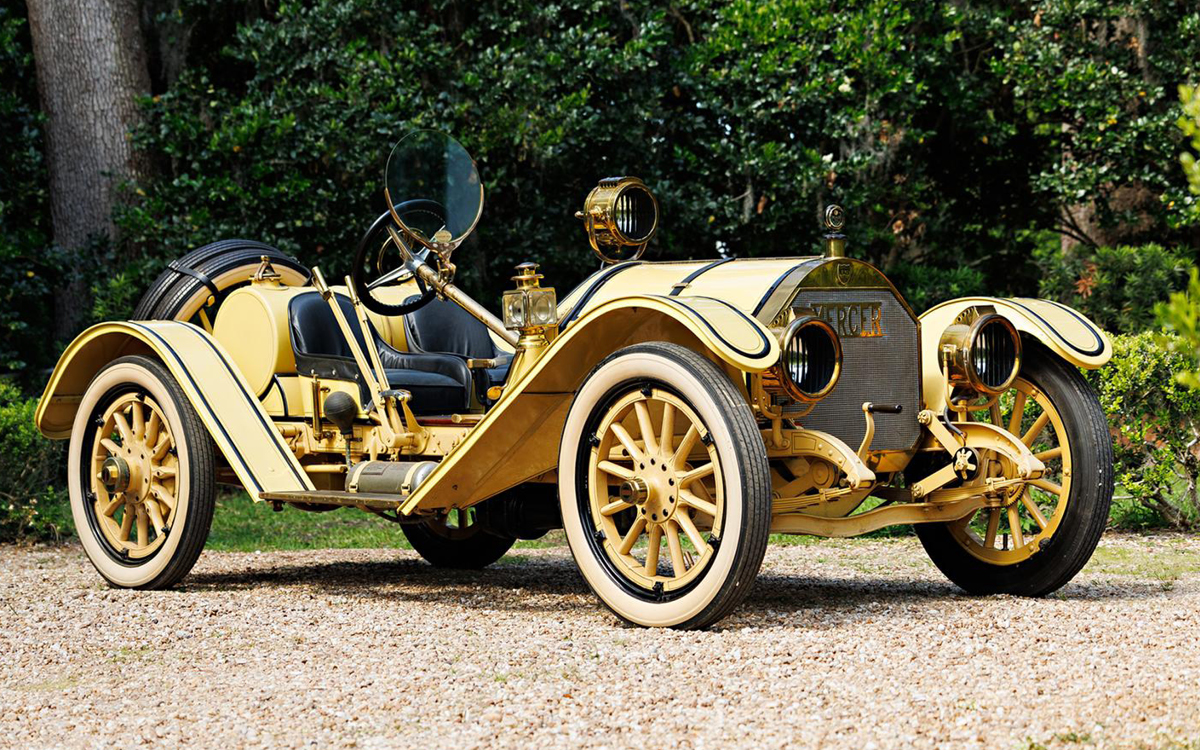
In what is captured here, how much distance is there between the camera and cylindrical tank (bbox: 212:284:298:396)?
22.2ft

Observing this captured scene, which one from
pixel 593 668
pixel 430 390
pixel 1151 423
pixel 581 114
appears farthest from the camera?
pixel 581 114

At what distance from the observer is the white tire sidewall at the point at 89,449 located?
6391 millimetres

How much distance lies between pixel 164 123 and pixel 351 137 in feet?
4.82

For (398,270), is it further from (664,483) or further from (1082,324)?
(1082,324)

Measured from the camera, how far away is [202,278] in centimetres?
716

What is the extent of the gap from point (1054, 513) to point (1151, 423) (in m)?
2.96

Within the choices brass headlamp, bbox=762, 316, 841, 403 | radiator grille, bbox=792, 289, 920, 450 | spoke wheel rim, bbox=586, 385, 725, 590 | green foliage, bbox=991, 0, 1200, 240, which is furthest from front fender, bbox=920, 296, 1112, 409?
green foliage, bbox=991, 0, 1200, 240

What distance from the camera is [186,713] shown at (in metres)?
3.95

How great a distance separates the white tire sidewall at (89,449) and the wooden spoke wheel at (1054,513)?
3194mm

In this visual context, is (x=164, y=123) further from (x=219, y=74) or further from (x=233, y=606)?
(x=233, y=606)

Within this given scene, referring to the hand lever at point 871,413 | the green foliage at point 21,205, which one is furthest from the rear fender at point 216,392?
the green foliage at point 21,205

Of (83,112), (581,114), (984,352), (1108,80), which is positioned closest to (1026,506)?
(984,352)

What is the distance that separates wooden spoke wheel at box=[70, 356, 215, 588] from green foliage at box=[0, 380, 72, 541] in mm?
2156

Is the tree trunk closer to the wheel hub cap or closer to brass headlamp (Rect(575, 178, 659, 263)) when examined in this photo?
the wheel hub cap
